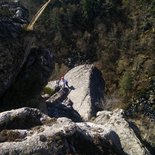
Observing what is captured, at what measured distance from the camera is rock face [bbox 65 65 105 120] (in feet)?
97.0

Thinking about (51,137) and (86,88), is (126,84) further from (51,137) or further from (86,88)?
(51,137)

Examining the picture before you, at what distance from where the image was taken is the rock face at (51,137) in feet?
23.8

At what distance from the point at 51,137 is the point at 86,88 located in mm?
25360

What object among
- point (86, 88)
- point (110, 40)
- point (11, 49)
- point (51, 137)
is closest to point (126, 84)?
point (86, 88)

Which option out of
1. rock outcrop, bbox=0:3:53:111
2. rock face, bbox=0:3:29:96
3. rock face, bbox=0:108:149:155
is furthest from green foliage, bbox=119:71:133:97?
rock face, bbox=0:108:149:155

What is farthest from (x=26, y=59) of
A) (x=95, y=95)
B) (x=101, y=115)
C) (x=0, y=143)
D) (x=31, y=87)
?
(x=95, y=95)

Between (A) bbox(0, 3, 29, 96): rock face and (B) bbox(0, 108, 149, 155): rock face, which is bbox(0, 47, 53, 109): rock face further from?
(B) bbox(0, 108, 149, 155): rock face

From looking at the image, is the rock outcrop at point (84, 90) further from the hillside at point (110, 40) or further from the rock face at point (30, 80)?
the rock face at point (30, 80)

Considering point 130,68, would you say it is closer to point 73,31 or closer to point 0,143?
point 73,31

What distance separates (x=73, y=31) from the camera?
150ft

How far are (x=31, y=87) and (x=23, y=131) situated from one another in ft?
14.4

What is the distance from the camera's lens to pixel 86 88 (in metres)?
32.9

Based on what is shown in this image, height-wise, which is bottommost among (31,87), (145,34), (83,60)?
(83,60)

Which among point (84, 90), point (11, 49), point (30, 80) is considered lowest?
point (84, 90)
